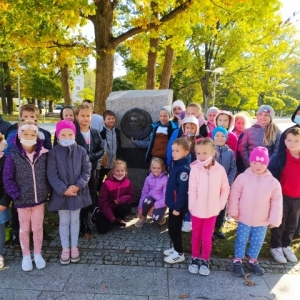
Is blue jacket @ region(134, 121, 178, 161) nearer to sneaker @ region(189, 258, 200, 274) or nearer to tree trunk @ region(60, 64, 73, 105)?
sneaker @ region(189, 258, 200, 274)

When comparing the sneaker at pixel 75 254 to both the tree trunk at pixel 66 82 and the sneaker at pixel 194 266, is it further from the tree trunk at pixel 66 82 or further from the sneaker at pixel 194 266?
the tree trunk at pixel 66 82

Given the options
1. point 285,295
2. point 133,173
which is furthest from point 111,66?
point 285,295

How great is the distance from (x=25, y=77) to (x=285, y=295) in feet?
88.5

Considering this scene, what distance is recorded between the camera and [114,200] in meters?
4.29

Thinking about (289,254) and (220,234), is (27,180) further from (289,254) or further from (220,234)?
(289,254)

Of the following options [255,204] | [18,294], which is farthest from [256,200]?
[18,294]

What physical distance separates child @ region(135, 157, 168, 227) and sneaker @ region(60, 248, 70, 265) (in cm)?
129

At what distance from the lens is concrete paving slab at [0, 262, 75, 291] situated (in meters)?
2.87

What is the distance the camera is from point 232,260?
11.5 feet

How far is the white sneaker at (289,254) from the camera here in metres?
3.57

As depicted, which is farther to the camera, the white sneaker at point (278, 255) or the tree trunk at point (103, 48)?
the tree trunk at point (103, 48)

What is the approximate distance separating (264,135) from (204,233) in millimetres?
1903

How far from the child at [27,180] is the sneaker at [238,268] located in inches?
83.2

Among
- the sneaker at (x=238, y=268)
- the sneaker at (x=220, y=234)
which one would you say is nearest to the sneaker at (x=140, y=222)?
the sneaker at (x=220, y=234)
